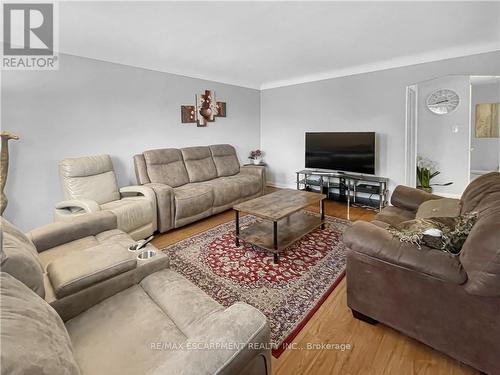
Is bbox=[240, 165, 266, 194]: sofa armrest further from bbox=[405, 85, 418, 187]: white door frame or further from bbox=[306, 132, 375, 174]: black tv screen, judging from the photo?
bbox=[405, 85, 418, 187]: white door frame

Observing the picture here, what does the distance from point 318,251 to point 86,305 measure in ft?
6.85

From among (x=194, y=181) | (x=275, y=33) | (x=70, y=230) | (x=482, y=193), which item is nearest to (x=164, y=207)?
(x=194, y=181)

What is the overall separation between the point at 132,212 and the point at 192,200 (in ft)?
2.64

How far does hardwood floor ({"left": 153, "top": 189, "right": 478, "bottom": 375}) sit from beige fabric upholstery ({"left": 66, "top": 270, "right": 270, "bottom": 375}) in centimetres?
62

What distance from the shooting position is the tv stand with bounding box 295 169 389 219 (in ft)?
13.5

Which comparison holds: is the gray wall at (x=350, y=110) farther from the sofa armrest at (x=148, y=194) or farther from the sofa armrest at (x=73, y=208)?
the sofa armrest at (x=73, y=208)

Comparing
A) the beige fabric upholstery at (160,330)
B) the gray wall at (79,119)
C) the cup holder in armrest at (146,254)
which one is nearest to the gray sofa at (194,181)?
the gray wall at (79,119)

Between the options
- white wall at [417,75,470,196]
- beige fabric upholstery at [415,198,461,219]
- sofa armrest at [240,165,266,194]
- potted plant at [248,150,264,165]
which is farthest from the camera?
potted plant at [248,150,264,165]

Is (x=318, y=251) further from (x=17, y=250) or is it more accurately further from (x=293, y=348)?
(x=17, y=250)

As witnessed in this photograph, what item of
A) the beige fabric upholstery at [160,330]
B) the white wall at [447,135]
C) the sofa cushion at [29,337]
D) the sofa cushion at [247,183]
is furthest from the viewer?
the sofa cushion at [247,183]

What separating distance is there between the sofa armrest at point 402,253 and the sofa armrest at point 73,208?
7.86ft

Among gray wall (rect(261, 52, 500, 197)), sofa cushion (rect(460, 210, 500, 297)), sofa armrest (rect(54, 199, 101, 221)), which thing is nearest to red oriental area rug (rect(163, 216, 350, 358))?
sofa armrest (rect(54, 199, 101, 221))

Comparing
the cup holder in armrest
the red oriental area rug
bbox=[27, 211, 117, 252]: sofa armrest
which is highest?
bbox=[27, 211, 117, 252]: sofa armrest

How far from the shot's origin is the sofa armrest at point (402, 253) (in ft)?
4.41
